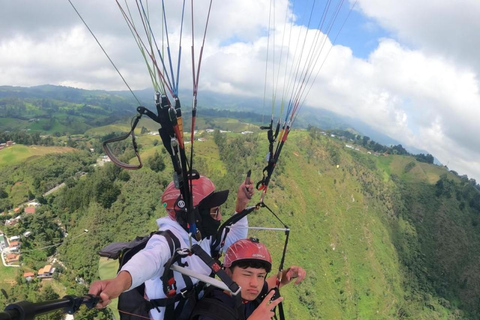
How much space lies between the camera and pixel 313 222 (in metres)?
54.9

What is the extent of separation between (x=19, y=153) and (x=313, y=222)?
237ft

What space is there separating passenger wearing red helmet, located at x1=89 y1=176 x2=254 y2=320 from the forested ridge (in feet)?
97.3

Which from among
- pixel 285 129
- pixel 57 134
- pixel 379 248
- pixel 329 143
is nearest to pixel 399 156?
pixel 329 143

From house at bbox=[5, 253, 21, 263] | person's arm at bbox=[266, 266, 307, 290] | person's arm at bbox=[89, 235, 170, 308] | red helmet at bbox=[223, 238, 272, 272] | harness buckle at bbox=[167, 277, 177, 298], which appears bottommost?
house at bbox=[5, 253, 21, 263]

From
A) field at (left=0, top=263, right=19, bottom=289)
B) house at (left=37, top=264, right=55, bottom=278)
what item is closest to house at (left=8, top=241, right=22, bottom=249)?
field at (left=0, top=263, right=19, bottom=289)

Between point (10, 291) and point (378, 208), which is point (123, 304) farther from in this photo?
point (378, 208)

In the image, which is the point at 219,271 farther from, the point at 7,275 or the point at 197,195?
the point at 7,275

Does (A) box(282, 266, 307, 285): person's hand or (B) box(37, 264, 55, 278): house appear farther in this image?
(B) box(37, 264, 55, 278): house

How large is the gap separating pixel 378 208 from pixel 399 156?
38.8 m

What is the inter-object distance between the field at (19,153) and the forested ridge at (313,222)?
85.2 inches

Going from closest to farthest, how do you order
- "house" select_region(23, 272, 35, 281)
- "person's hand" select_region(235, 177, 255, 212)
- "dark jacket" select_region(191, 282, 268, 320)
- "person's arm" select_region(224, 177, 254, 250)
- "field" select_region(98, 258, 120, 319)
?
"dark jacket" select_region(191, 282, 268, 320), "field" select_region(98, 258, 120, 319), "person's arm" select_region(224, 177, 254, 250), "person's hand" select_region(235, 177, 255, 212), "house" select_region(23, 272, 35, 281)

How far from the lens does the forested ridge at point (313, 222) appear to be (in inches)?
1598

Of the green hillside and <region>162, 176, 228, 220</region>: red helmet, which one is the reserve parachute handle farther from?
the green hillside

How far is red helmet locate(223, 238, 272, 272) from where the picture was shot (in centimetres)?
292
